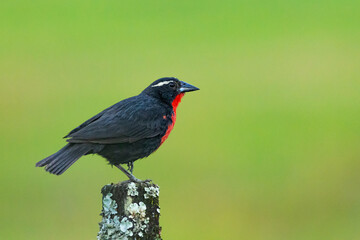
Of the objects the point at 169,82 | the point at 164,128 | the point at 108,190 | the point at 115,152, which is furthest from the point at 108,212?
the point at 169,82

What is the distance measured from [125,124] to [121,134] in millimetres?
149

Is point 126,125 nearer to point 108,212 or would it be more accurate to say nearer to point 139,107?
point 139,107

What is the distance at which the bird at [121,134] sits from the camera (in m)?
4.24

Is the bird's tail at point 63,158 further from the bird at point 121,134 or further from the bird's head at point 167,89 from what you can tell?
the bird's head at point 167,89

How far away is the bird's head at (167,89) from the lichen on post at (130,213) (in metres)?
2.23

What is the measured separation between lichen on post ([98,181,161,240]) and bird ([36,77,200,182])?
0.98 metres

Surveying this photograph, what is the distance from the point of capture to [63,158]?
4.15m

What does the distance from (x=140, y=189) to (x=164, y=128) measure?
1763mm

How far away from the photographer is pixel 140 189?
3.20 meters

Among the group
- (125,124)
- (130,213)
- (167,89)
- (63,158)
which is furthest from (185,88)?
(130,213)

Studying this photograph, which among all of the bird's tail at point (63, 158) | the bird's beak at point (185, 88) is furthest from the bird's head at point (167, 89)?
the bird's tail at point (63, 158)

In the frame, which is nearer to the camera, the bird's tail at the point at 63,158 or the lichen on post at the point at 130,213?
the lichen on post at the point at 130,213

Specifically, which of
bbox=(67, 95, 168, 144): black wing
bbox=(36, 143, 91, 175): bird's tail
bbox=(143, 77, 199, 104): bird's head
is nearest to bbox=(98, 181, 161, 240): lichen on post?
bbox=(36, 143, 91, 175): bird's tail

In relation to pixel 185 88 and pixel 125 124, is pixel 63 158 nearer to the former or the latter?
pixel 125 124
